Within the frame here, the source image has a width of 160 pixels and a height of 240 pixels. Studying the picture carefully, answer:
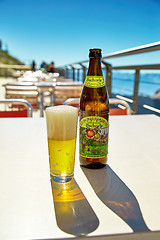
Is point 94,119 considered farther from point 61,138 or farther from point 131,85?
point 131,85

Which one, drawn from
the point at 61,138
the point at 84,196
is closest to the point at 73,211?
the point at 84,196

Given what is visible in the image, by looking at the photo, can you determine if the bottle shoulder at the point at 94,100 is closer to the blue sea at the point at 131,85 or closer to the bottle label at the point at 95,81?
the bottle label at the point at 95,81

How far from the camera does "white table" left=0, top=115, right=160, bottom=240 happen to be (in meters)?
0.36

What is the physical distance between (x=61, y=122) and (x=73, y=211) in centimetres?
19

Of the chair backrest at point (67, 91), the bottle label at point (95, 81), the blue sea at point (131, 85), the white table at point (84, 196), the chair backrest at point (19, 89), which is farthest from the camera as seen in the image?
the chair backrest at point (67, 91)

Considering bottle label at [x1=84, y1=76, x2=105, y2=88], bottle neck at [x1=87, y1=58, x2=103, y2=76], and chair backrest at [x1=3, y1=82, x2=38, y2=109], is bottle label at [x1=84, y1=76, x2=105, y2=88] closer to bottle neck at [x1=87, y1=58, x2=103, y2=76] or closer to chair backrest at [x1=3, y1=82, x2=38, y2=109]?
bottle neck at [x1=87, y1=58, x2=103, y2=76]

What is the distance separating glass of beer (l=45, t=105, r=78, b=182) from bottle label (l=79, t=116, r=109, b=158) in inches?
1.9

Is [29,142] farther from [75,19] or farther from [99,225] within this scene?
[75,19]

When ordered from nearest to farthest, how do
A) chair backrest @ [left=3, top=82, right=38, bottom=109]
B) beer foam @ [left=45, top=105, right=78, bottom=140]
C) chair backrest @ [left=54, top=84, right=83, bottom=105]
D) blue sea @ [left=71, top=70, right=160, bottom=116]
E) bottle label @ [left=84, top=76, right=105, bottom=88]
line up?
beer foam @ [left=45, top=105, right=78, bottom=140] → bottle label @ [left=84, top=76, right=105, bottom=88] → blue sea @ [left=71, top=70, right=160, bottom=116] → chair backrest @ [left=3, top=82, right=38, bottom=109] → chair backrest @ [left=54, top=84, right=83, bottom=105]

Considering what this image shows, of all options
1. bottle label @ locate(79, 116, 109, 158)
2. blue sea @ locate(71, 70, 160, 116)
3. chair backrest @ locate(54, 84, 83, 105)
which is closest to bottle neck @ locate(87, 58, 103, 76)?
bottle label @ locate(79, 116, 109, 158)

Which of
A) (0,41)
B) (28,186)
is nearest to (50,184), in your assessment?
(28,186)

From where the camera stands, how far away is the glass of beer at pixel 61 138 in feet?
1.66

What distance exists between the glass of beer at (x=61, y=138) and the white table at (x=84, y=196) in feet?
0.09

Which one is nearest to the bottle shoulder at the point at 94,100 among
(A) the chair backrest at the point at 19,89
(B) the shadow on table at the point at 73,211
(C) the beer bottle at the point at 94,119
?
(C) the beer bottle at the point at 94,119
